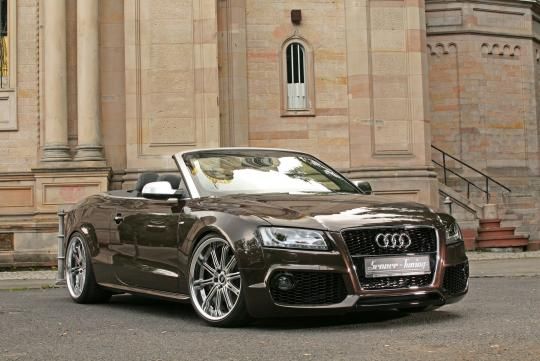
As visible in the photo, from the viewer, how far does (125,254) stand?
29.1ft

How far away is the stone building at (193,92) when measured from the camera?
63.0 feet

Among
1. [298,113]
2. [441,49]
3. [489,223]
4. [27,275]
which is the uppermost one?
[441,49]

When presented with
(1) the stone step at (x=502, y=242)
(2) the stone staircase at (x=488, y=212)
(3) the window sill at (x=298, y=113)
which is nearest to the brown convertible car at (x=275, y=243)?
(2) the stone staircase at (x=488, y=212)

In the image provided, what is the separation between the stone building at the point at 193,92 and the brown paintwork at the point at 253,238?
1001 cm

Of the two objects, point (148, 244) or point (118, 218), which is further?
point (118, 218)

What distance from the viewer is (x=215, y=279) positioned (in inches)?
298

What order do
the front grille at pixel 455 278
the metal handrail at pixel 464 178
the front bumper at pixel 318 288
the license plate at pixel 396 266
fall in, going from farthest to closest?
the metal handrail at pixel 464 178 < the front grille at pixel 455 278 < the license plate at pixel 396 266 < the front bumper at pixel 318 288

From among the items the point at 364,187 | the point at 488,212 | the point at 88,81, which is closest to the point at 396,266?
the point at 364,187

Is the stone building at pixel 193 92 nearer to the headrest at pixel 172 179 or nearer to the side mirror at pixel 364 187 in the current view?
the headrest at pixel 172 179

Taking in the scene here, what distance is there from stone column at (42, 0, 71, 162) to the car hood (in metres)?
11.8

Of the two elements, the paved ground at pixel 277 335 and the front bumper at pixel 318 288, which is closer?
the paved ground at pixel 277 335

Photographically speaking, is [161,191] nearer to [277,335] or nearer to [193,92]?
[277,335]

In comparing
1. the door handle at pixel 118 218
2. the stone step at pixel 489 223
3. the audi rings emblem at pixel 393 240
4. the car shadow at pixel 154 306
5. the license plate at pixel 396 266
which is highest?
the door handle at pixel 118 218

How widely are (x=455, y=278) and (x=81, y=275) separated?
389 centimetres
